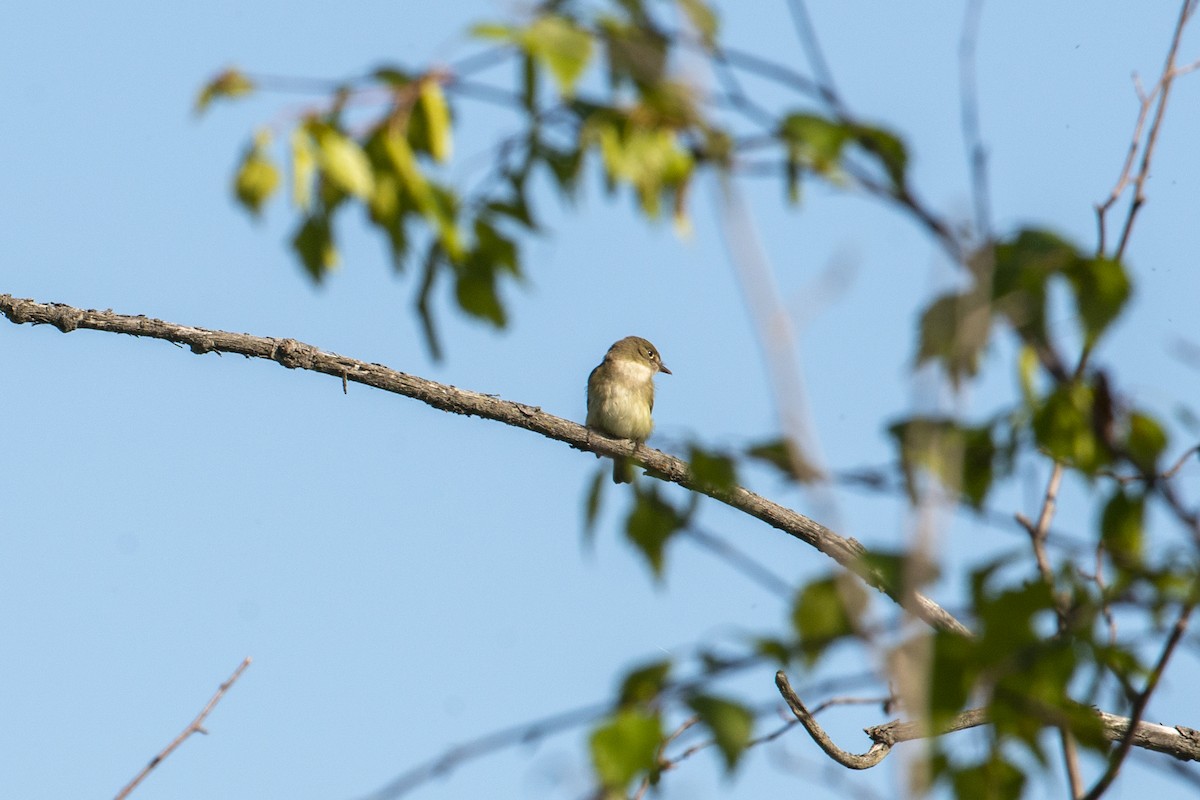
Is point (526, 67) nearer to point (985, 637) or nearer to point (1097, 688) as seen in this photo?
point (985, 637)

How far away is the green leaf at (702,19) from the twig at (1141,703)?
1.17 metres

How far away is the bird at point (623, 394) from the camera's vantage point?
38.1 ft

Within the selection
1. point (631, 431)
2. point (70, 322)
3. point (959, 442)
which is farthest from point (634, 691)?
point (631, 431)

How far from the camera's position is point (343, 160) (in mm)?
2336

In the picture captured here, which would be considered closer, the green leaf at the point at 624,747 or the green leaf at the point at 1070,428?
the green leaf at the point at 624,747

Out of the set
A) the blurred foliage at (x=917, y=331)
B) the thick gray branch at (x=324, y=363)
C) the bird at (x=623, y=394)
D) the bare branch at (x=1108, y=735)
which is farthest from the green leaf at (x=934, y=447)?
the bird at (x=623, y=394)

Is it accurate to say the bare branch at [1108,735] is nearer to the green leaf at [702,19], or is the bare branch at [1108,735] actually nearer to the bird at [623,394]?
the green leaf at [702,19]

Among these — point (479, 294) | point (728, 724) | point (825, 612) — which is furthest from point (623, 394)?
point (728, 724)

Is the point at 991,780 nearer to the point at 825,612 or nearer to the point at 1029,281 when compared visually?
the point at 825,612

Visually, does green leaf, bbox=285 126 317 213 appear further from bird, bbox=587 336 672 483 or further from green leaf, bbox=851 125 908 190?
bird, bbox=587 336 672 483

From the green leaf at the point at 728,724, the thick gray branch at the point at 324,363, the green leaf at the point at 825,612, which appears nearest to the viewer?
the green leaf at the point at 728,724

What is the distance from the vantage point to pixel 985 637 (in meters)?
2.24

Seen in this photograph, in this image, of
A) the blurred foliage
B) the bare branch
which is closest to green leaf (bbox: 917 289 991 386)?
the blurred foliage

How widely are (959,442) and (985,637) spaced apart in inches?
12.3
